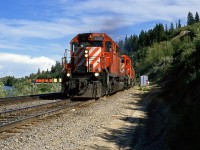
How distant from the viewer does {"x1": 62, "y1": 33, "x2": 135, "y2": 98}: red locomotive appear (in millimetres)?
18141

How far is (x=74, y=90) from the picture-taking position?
1861 cm

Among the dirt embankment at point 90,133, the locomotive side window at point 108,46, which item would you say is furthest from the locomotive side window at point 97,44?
the dirt embankment at point 90,133

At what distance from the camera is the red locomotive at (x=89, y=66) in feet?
59.5

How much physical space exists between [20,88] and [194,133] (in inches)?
1120

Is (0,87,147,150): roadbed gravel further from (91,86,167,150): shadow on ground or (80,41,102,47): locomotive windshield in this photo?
(80,41,102,47): locomotive windshield

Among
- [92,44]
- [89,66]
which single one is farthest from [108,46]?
[89,66]

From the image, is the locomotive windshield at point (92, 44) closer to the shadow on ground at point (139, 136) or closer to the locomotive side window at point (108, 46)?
the locomotive side window at point (108, 46)

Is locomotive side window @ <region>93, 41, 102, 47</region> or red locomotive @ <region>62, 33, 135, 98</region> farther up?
locomotive side window @ <region>93, 41, 102, 47</region>

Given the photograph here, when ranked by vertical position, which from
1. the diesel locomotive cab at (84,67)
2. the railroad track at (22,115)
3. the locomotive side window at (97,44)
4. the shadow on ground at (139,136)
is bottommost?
the shadow on ground at (139,136)

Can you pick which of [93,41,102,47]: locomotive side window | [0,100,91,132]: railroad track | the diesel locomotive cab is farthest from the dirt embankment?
[93,41,102,47]: locomotive side window

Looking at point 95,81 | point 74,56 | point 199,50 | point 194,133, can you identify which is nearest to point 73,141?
point 194,133

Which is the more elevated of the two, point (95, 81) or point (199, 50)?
point (199, 50)

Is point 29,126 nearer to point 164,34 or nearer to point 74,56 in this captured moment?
point 74,56

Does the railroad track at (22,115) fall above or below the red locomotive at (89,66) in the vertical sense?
below
